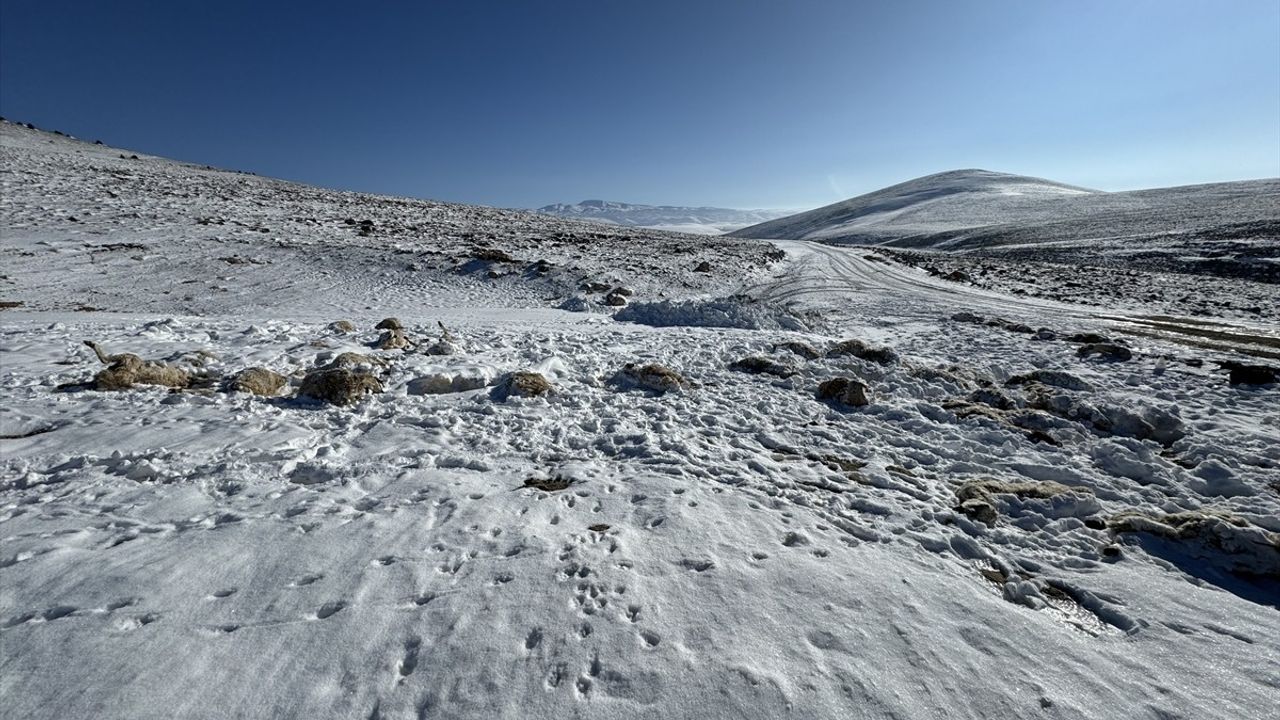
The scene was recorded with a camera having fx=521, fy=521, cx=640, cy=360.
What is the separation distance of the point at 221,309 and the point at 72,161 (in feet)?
140

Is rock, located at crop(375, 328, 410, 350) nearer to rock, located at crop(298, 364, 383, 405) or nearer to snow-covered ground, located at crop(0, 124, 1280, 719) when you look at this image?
snow-covered ground, located at crop(0, 124, 1280, 719)

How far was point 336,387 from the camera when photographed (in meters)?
8.12

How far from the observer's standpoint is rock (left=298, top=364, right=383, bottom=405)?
802 cm

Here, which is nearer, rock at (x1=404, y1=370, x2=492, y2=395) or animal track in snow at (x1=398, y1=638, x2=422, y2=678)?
animal track in snow at (x1=398, y1=638, x2=422, y2=678)

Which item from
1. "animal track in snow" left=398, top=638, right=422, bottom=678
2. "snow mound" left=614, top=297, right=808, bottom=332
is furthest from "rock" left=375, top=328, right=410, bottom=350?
"animal track in snow" left=398, top=638, right=422, bottom=678

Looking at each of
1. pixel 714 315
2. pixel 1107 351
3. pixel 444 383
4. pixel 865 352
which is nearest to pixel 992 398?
pixel 865 352

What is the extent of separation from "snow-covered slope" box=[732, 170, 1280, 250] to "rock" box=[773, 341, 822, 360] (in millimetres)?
45229

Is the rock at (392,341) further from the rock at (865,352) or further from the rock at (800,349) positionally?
the rock at (865,352)

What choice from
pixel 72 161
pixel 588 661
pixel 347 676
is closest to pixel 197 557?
pixel 347 676

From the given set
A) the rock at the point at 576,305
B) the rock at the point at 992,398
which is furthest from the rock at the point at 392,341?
the rock at the point at 992,398

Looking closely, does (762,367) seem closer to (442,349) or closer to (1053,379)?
(1053,379)

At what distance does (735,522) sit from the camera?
17.8 feet

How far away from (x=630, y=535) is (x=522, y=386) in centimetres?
449

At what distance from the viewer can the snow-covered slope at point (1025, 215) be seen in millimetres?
48844
